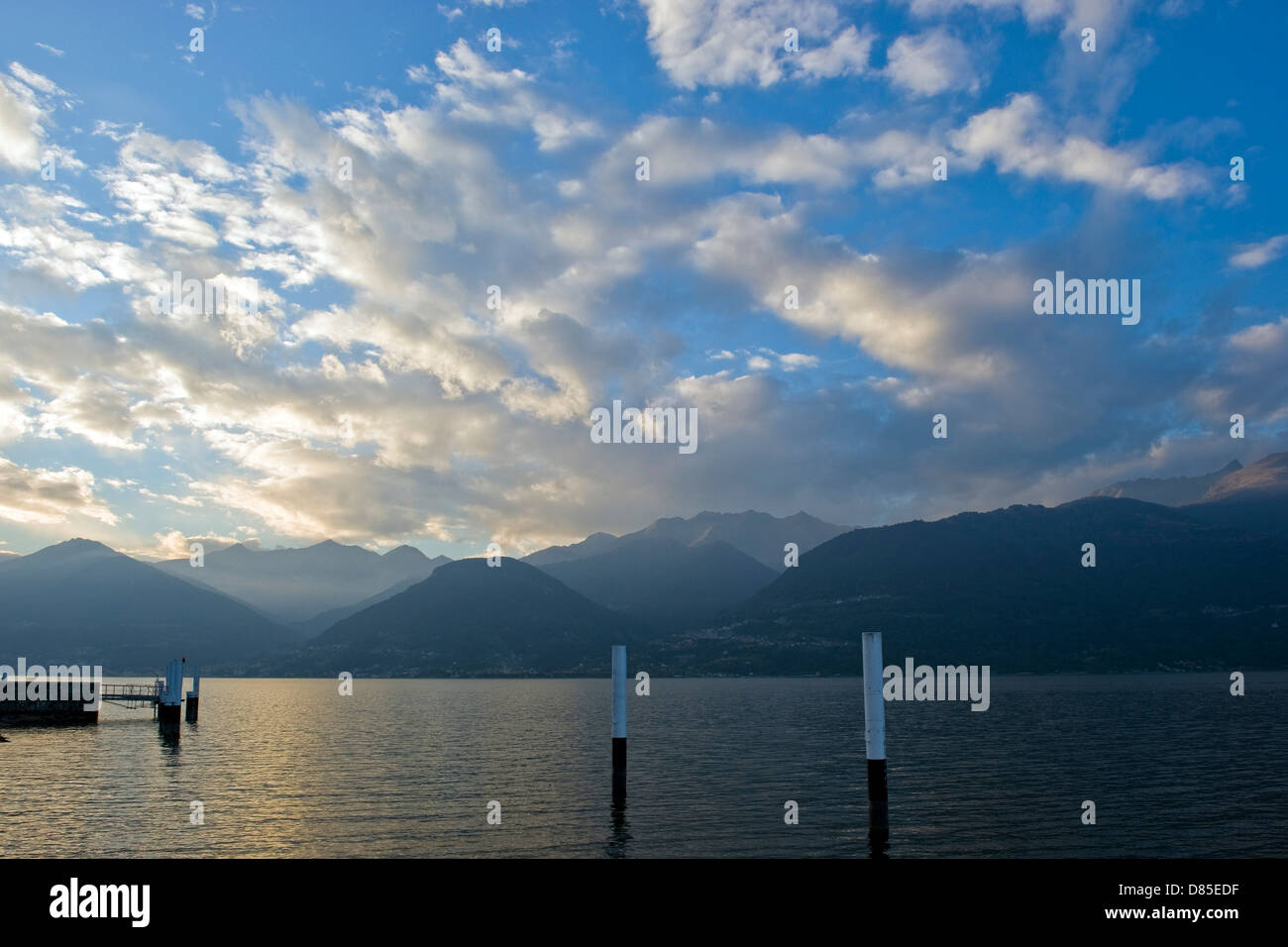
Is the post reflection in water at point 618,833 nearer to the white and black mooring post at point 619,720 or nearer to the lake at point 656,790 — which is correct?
the lake at point 656,790

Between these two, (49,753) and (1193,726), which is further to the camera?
(1193,726)

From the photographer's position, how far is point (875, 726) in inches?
1318

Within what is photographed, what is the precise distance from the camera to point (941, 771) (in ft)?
220

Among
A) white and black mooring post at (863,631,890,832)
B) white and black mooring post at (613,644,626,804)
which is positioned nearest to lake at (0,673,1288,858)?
white and black mooring post at (613,644,626,804)

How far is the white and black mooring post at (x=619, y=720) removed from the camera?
4391 centimetres

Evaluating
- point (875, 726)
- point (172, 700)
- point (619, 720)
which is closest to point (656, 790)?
point (619, 720)

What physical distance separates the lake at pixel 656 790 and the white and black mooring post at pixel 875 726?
3420 mm

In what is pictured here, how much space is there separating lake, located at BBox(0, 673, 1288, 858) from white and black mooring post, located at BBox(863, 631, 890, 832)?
3.42 m

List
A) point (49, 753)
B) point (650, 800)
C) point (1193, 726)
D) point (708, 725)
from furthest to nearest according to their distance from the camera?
point (708, 725)
point (1193, 726)
point (49, 753)
point (650, 800)
